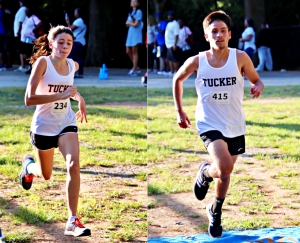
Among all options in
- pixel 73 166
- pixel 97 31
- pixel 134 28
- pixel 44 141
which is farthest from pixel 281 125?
pixel 97 31

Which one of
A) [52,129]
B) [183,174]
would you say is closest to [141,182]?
[183,174]

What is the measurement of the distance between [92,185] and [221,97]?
1.98 m

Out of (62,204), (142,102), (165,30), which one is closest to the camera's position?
(62,204)

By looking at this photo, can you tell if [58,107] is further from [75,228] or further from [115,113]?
[115,113]

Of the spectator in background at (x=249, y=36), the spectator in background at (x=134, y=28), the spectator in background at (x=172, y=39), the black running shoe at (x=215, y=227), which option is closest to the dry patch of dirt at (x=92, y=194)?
the black running shoe at (x=215, y=227)

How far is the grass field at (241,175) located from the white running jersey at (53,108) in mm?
982

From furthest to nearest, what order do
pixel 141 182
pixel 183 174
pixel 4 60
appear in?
pixel 4 60
pixel 183 174
pixel 141 182

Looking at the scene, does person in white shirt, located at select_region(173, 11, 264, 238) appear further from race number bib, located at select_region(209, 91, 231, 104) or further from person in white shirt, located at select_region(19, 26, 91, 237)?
person in white shirt, located at select_region(19, 26, 91, 237)

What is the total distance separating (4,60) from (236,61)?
985 cm

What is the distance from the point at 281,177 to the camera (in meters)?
6.39

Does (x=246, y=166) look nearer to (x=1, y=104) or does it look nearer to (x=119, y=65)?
(x=1, y=104)

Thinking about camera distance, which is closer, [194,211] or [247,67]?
[247,67]

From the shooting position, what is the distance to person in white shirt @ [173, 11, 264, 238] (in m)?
4.36

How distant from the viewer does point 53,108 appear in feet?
14.9
